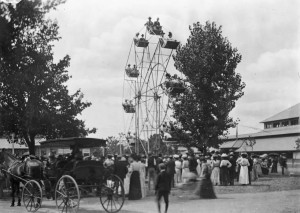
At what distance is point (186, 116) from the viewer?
31812 millimetres

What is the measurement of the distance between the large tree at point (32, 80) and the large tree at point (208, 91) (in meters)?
10.9

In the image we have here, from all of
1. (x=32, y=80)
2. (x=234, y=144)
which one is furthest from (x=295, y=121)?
(x=32, y=80)

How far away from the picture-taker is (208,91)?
31.8m

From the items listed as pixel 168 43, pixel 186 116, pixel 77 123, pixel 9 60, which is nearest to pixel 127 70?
pixel 168 43

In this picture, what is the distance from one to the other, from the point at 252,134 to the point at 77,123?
133 ft

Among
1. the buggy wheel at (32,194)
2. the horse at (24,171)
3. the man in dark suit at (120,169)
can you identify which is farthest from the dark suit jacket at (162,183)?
the man in dark suit at (120,169)

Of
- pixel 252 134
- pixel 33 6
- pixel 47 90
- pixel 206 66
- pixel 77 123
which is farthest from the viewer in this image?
pixel 252 134

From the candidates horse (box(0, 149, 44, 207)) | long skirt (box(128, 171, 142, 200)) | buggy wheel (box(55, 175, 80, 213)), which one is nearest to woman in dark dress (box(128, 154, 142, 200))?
long skirt (box(128, 171, 142, 200))

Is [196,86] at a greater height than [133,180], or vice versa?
[196,86]

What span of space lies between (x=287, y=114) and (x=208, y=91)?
33204mm

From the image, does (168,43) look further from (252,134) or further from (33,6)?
(252,134)

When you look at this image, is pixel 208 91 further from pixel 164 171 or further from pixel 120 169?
pixel 164 171

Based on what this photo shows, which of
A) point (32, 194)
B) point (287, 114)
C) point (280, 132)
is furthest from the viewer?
point (287, 114)

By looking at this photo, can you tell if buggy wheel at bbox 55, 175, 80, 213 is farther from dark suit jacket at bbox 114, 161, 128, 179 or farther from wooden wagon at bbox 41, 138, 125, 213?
dark suit jacket at bbox 114, 161, 128, 179
